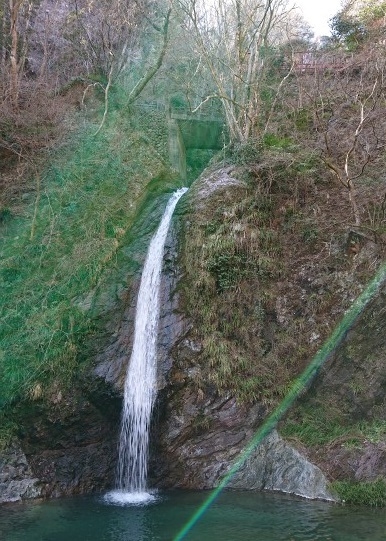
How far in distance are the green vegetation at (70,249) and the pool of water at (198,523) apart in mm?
2146

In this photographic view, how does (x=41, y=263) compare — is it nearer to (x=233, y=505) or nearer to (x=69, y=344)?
(x=69, y=344)

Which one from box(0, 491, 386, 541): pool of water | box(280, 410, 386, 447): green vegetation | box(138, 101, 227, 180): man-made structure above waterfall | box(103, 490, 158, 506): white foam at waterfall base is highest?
box(138, 101, 227, 180): man-made structure above waterfall

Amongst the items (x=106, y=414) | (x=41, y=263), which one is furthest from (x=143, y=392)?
(x=41, y=263)

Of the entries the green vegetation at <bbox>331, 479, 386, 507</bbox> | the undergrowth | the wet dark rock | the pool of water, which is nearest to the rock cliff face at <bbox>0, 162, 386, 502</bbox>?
the wet dark rock

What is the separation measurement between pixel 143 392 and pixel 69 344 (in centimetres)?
170

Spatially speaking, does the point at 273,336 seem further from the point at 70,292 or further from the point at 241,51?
the point at 241,51

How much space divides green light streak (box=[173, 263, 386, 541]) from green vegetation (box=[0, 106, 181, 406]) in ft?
11.0

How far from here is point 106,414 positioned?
9180mm

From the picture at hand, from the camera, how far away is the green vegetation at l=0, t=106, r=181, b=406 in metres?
9.45

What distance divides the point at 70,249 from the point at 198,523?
23.2ft

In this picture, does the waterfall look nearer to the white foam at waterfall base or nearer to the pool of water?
the white foam at waterfall base

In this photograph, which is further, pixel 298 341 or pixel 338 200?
pixel 338 200

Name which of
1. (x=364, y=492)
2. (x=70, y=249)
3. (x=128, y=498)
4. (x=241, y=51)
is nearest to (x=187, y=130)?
(x=241, y=51)

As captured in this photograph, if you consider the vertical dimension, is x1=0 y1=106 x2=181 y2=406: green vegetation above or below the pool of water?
above
